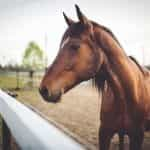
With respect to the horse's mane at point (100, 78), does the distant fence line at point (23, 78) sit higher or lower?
lower

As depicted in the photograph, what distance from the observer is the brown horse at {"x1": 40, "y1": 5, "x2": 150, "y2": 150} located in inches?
71.7

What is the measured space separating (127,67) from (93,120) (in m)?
4.40

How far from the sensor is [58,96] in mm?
1764

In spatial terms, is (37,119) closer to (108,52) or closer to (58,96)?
(58,96)

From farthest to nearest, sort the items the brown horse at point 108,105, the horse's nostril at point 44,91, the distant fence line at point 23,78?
the distant fence line at point 23,78, the brown horse at point 108,105, the horse's nostril at point 44,91

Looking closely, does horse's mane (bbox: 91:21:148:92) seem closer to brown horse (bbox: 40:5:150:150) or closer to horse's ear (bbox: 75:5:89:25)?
brown horse (bbox: 40:5:150:150)

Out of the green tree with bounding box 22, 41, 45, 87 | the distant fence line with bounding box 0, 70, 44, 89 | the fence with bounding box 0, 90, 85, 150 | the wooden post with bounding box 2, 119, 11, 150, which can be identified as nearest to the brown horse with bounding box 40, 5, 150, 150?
the fence with bounding box 0, 90, 85, 150

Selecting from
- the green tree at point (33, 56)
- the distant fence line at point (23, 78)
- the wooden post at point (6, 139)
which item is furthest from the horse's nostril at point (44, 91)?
the green tree at point (33, 56)

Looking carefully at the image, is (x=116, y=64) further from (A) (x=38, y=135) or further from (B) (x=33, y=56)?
(B) (x=33, y=56)

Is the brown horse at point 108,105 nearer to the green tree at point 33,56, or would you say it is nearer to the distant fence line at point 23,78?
the distant fence line at point 23,78

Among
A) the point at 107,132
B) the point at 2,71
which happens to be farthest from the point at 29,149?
the point at 2,71

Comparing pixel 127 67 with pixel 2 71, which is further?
pixel 2 71

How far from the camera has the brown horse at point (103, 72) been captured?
1.82m

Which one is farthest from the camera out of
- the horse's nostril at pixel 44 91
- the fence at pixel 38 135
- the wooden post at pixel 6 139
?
the wooden post at pixel 6 139
